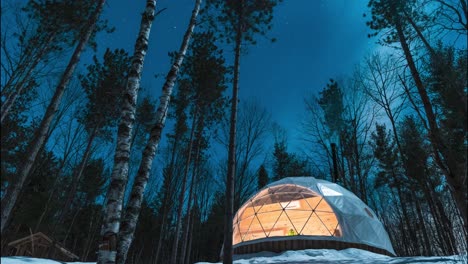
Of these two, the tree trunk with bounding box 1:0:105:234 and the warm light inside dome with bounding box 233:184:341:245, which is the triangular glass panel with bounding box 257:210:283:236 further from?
the tree trunk with bounding box 1:0:105:234

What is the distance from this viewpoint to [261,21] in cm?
1145

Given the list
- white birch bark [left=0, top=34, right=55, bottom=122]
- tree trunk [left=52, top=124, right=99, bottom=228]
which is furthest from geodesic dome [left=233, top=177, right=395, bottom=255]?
white birch bark [left=0, top=34, right=55, bottom=122]

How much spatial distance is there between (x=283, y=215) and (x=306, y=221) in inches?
62.7

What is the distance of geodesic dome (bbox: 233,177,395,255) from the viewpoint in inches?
449

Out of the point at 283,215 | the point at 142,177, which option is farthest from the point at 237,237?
the point at 142,177

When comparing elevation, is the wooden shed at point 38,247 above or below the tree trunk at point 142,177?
below

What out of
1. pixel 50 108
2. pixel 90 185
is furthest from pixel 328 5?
pixel 90 185

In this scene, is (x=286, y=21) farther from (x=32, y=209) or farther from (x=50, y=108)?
(x=32, y=209)

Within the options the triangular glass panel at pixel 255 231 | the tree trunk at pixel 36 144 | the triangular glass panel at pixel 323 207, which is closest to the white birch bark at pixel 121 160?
the tree trunk at pixel 36 144

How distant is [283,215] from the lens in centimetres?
1452

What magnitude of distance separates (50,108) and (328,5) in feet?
32.2

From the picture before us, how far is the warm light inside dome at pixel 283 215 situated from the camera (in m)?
13.4

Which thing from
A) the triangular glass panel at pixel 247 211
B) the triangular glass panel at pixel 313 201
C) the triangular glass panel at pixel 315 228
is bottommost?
the triangular glass panel at pixel 315 228

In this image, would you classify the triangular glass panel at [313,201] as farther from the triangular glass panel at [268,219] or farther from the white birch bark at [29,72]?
the white birch bark at [29,72]
